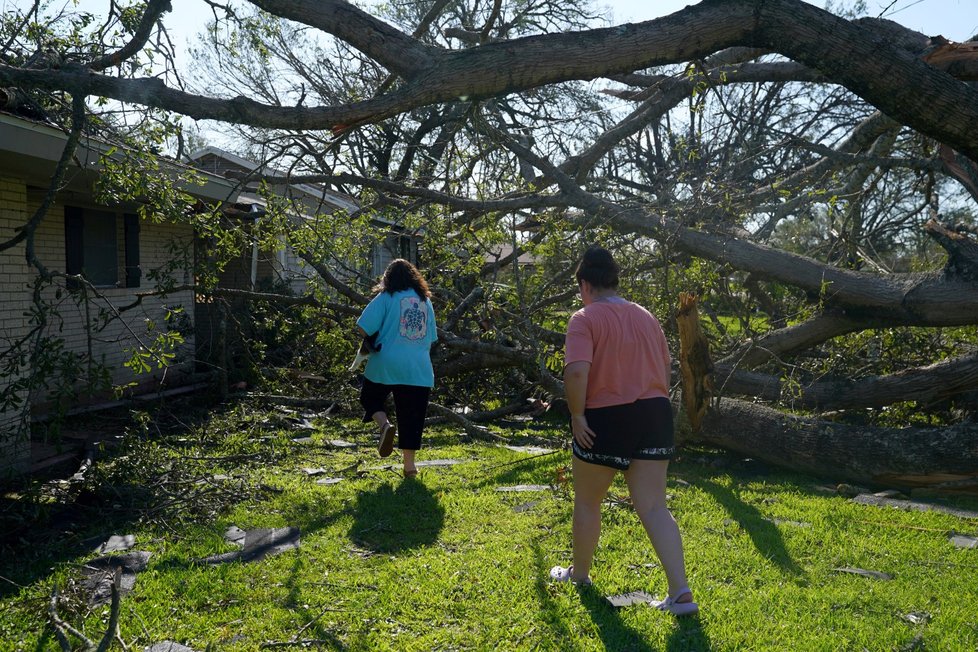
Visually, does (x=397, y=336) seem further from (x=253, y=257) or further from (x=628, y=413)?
(x=253, y=257)

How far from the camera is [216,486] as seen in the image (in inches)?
243

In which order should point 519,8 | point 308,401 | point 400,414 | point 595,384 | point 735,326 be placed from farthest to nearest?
point 519,8
point 308,401
point 735,326
point 400,414
point 595,384

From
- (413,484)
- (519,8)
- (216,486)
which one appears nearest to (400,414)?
(413,484)

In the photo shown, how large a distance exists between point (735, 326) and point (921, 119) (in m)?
5.35

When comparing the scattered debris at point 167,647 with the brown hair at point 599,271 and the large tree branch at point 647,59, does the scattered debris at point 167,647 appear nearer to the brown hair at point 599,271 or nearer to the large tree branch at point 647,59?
the brown hair at point 599,271

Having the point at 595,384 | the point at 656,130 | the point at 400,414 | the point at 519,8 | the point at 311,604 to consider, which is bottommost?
the point at 311,604

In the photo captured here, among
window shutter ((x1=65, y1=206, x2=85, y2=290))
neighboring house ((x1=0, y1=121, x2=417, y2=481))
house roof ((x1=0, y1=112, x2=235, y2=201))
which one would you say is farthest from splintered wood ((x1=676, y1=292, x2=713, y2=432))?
window shutter ((x1=65, y1=206, x2=85, y2=290))

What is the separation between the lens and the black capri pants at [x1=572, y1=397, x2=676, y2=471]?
12.6ft

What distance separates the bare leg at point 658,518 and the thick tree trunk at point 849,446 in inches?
129

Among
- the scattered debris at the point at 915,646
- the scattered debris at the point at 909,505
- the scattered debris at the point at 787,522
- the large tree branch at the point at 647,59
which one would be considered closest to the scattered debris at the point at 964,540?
the scattered debris at the point at 909,505

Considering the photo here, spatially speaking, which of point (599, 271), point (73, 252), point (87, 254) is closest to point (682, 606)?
point (599, 271)

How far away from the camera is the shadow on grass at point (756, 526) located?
4.73 m

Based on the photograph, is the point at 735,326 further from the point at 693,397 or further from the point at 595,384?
the point at 595,384

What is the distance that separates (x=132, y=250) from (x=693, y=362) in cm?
888
